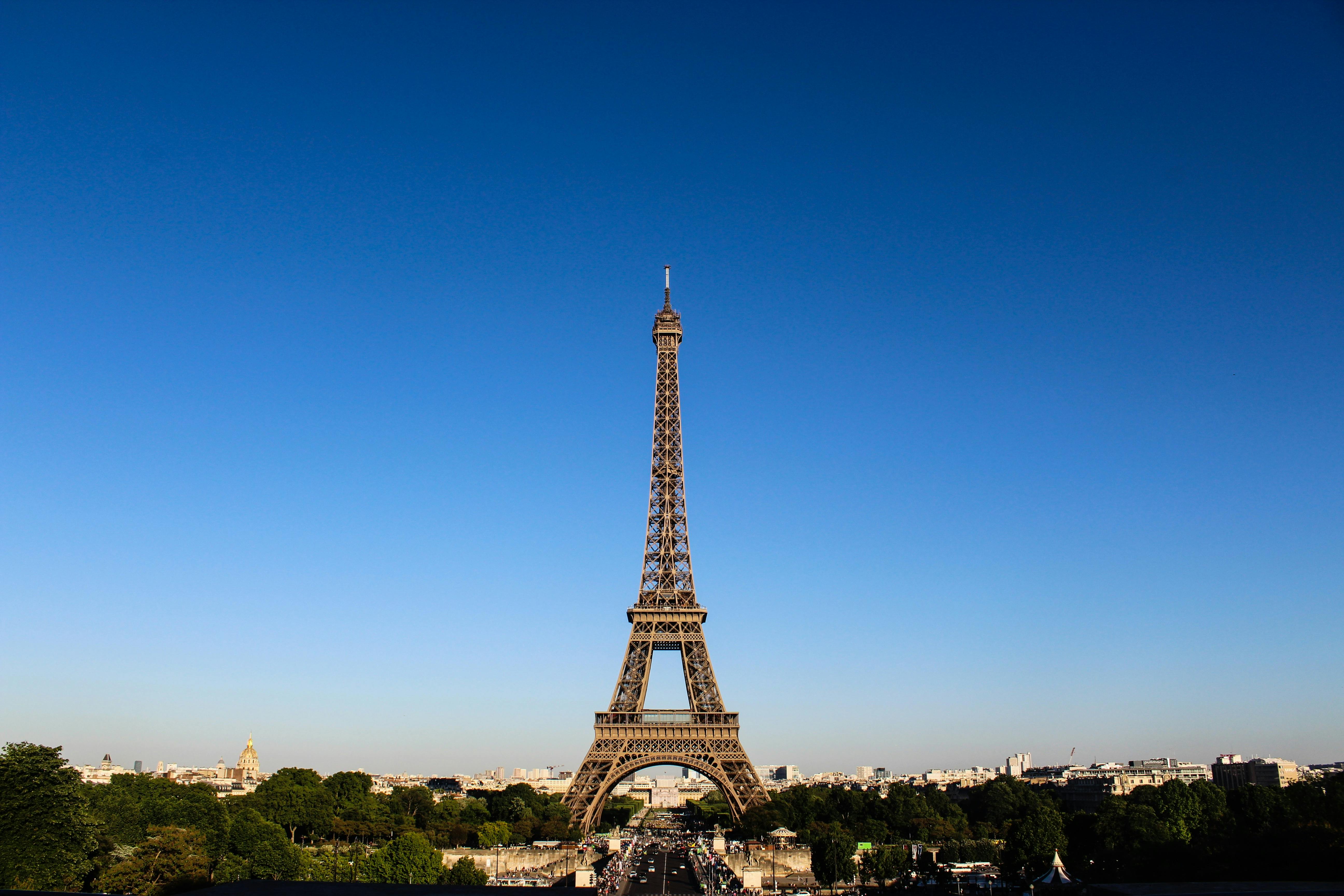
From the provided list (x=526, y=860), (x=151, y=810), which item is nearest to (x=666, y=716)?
(x=526, y=860)

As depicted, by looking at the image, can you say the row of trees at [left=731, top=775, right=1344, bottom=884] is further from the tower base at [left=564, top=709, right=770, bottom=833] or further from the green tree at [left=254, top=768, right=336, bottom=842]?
the green tree at [left=254, top=768, right=336, bottom=842]

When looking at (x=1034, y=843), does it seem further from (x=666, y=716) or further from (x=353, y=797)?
(x=353, y=797)

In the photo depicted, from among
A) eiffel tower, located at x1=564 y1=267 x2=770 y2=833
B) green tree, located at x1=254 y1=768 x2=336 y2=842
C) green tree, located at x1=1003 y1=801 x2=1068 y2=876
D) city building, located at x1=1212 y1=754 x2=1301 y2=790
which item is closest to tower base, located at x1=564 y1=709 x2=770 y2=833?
eiffel tower, located at x1=564 y1=267 x2=770 y2=833

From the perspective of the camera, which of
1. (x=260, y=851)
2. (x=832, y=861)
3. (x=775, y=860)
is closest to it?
(x=260, y=851)

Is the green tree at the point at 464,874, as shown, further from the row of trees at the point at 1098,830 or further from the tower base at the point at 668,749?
the row of trees at the point at 1098,830

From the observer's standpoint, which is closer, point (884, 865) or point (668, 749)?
point (884, 865)

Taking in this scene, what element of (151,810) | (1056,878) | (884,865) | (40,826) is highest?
(40,826)

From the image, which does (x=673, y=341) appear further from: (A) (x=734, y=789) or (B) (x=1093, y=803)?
(B) (x=1093, y=803)

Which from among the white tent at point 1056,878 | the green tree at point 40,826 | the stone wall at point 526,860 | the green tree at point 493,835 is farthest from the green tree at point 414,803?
the white tent at point 1056,878
